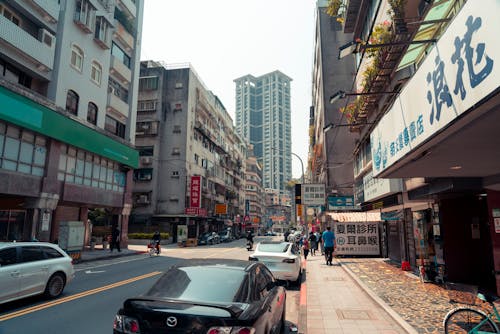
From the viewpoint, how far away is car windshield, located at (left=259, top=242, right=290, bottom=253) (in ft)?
41.6

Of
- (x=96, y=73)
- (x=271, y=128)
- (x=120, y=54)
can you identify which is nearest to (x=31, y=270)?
(x=96, y=73)

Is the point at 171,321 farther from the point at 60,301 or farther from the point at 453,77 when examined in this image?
the point at 60,301

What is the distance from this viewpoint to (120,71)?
31.9 metres

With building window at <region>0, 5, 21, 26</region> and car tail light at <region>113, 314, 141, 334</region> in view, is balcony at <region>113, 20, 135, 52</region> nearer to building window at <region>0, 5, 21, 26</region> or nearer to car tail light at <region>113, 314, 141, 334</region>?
building window at <region>0, 5, 21, 26</region>

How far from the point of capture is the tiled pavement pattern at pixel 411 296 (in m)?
7.19

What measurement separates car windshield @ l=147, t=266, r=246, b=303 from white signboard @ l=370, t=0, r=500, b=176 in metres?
3.91

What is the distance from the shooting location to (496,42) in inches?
155

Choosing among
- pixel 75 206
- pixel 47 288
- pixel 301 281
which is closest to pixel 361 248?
pixel 301 281

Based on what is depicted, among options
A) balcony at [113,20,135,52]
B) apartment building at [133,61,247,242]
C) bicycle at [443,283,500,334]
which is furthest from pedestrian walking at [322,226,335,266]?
apartment building at [133,61,247,242]

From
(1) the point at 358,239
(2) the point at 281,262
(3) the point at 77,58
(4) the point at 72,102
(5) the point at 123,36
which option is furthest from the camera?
(5) the point at 123,36

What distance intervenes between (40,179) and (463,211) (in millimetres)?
22559

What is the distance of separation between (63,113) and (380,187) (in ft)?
67.5

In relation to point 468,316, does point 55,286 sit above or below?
below

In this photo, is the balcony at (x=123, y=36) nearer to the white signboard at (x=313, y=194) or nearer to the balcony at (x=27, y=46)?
the balcony at (x=27, y=46)
